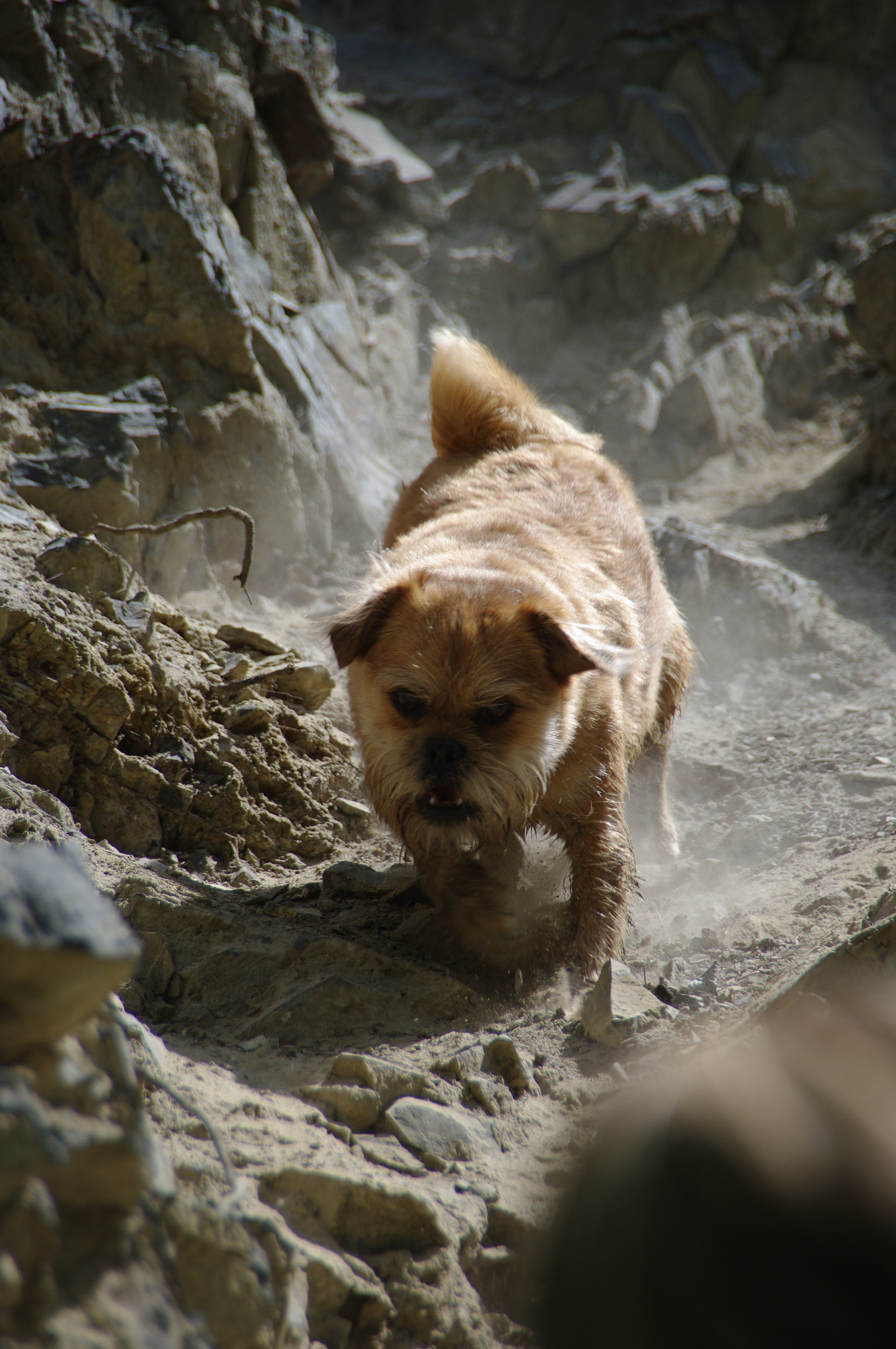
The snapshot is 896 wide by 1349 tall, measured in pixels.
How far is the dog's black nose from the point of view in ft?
9.85

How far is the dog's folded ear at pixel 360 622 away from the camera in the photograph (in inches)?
126

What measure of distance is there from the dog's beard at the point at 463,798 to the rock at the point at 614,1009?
2.30 feet

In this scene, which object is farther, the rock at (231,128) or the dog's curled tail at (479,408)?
the rock at (231,128)

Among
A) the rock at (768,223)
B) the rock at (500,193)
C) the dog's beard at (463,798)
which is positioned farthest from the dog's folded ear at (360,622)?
the rock at (768,223)

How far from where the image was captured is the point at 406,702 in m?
3.16

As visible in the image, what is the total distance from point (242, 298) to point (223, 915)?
4752 millimetres

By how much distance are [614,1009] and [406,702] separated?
128 centimetres

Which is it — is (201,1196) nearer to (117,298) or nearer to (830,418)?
(117,298)

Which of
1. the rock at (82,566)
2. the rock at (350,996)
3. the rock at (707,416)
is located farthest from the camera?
the rock at (707,416)

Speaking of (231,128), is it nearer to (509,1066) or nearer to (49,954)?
(509,1066)

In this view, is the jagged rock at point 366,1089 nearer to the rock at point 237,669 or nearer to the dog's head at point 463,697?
the dog's head at point 463,697

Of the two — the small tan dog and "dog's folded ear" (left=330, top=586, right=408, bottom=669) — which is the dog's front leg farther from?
"dog's folded ear" (left=330, top=586, right=408, bottom=669)

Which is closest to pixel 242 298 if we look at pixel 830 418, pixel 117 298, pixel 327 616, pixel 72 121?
pixel 117 298

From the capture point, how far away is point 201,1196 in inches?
51.6
